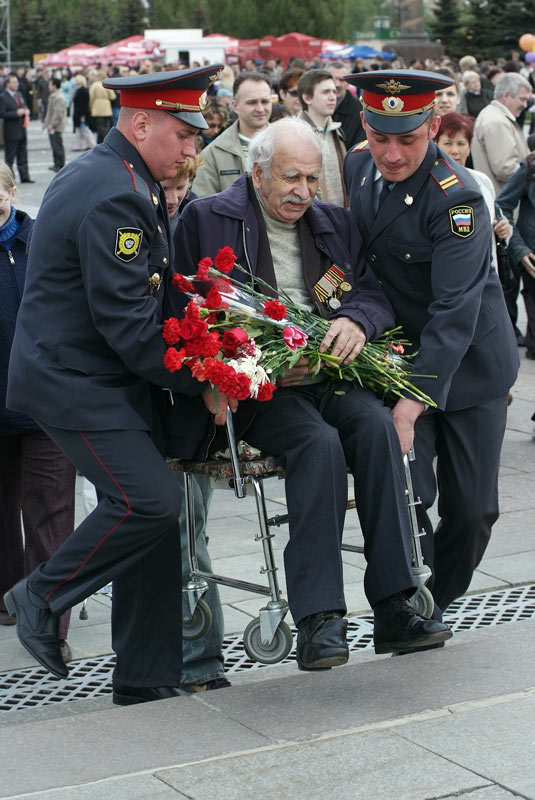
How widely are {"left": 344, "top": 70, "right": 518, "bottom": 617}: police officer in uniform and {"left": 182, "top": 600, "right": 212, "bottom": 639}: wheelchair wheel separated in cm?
81

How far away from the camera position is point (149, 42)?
4962 centimetres

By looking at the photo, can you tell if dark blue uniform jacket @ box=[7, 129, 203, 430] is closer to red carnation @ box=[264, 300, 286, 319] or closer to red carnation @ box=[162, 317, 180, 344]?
red carnation @ box=[162, 317, 180, 344]

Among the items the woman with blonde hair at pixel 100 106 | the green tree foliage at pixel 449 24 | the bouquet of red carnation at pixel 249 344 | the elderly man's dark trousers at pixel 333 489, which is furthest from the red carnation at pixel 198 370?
the green tree foliage at pixel 449 24

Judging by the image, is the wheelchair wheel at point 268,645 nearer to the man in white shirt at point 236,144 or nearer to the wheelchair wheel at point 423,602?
the wheelchair wheel at point 423,602

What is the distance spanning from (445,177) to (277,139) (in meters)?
0.59

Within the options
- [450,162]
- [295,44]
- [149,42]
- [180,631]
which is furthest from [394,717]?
[295,44]

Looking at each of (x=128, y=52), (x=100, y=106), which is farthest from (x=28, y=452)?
(x=128, y=52)

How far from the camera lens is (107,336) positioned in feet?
11.9

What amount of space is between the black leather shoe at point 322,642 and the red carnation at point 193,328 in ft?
2.95

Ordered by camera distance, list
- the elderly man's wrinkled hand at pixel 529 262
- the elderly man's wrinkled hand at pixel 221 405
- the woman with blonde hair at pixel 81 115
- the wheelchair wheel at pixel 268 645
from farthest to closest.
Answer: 1. the woman with blonde hair at pixel 81 115
2. the elderly man's wrinkled hand at pixel 529 262
3. the wheelchair wheel at pixel 268 645
4. the elderly man's wrinkled hand at pixel 221 405

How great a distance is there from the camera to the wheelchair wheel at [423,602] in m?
4.06

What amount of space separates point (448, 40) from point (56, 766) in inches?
2275

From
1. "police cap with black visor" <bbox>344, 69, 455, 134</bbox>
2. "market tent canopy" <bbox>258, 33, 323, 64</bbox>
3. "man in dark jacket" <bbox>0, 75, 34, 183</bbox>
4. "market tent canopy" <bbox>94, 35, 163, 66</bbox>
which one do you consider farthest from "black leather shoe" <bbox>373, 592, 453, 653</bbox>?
"market tent canopy" <bbox>258, 33, 323, 64</bbox>

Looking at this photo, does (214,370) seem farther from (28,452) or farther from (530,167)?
(530,167)
